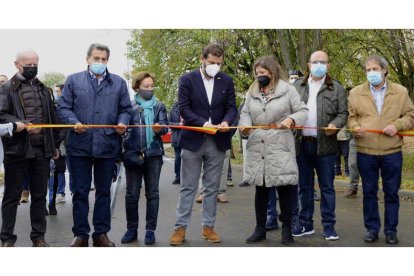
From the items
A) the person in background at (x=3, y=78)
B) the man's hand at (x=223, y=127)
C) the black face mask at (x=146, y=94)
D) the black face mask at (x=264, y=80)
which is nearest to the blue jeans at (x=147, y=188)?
the black face mask at (x=146, y=94)

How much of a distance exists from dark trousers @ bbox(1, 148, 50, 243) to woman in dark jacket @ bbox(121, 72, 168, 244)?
3.03 ft

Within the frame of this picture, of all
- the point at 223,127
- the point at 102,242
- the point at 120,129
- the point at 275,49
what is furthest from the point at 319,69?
the point at 275,49

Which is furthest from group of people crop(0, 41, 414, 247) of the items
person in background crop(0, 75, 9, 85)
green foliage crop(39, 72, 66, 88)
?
person in background crop(0, 75, 9, 85)

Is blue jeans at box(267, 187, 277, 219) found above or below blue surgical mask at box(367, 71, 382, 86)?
below

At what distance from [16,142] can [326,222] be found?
363cm

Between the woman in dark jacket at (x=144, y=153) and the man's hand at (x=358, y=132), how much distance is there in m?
2.17

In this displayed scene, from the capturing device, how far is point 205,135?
6.07 m

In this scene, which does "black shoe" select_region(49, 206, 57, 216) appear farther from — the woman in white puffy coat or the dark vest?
the woman in white puffy coat

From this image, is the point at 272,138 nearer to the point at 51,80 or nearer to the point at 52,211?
the point at 52,211

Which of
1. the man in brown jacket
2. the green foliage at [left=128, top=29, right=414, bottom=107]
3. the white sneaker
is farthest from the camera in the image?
the green foliage at [left=128, top=29, right=414, bottom=107]

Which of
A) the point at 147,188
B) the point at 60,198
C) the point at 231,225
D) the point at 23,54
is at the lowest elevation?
the point at 60,198

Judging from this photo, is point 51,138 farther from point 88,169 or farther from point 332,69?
point 332,69

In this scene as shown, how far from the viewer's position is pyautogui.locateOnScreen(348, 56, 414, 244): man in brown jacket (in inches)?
240

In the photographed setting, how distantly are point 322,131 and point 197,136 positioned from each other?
1464 mm
